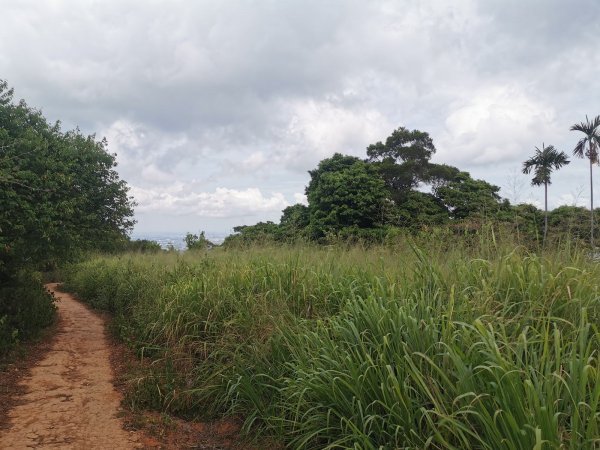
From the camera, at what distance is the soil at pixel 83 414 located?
4.39 metres

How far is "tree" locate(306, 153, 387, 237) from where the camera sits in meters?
21.8

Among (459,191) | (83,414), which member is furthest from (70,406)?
(459,191)

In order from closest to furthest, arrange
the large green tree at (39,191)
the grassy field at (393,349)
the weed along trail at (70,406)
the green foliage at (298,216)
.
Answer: the grassy field at (393,349), the weed along trail at (70,406), the large green tree at (39,191), the green foliage at (298,216)

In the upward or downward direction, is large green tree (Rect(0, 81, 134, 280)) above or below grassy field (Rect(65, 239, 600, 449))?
above

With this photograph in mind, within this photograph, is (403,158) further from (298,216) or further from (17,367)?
(17,367)

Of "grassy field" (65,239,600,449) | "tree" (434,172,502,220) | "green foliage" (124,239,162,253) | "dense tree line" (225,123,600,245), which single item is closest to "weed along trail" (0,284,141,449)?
"grassy field" (65,239,600,449)

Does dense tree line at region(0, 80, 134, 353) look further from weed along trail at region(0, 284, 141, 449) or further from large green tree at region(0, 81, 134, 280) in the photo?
weed along trail at region(0, 284, 141, 449)

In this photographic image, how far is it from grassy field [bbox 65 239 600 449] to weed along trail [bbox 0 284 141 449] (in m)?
0.58

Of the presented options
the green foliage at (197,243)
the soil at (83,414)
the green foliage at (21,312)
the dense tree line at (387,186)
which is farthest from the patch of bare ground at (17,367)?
the dense tree line at (387,186)

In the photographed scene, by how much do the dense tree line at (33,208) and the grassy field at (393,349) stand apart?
3.18 metres

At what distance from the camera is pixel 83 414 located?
5102 mm

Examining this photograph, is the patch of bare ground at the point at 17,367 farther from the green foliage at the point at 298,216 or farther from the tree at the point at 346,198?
the tree at the point at 346,198

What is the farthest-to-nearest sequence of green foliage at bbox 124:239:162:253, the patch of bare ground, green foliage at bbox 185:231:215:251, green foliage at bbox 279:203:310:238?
green foliage at bbox 124:239:162:253 → green foliage at bbox 279:203:310:238 → green foliage at bbox 185:231:215:251 → the patch of bare ground

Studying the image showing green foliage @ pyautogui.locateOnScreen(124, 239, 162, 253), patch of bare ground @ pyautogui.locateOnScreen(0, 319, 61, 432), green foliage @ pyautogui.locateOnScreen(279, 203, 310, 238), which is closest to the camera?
patch of bare ground @ pyautogui.locateOnScreen(0, 319, 61, 432)
